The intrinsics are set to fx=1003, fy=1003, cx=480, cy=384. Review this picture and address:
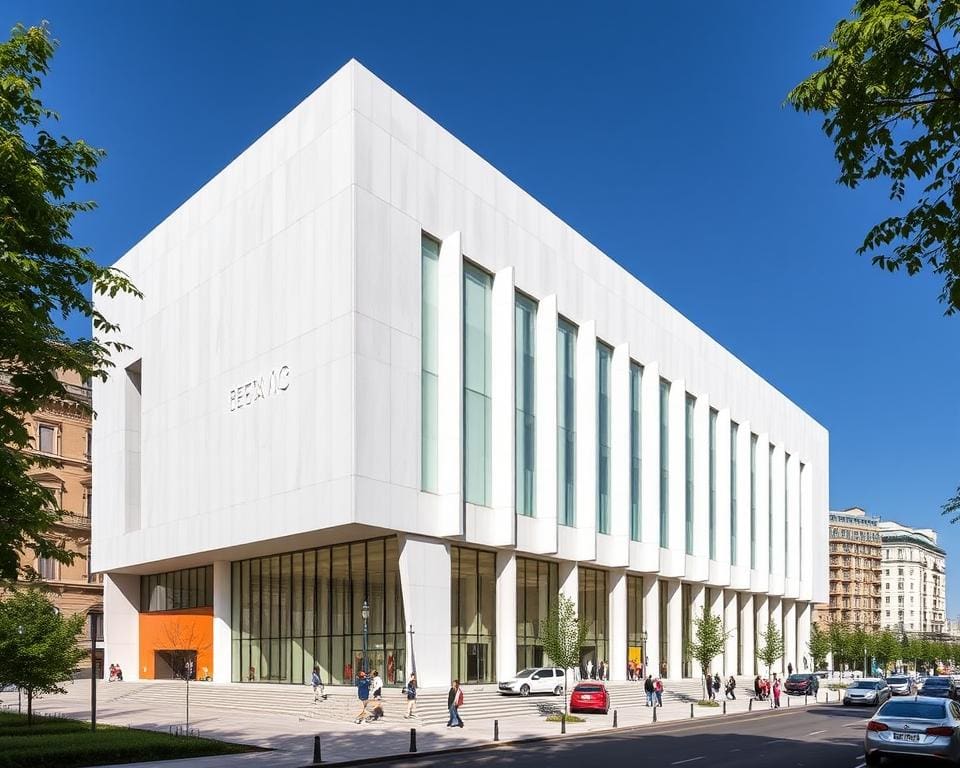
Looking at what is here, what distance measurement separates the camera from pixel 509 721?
40688 millimetres

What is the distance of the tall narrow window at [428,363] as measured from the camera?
44938 mm

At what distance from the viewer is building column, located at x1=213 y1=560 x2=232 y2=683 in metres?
55.1

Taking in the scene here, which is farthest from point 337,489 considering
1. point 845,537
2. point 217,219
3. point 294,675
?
point 845,537

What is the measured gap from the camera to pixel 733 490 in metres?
79.2

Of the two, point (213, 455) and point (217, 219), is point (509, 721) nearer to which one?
point (213, 455)

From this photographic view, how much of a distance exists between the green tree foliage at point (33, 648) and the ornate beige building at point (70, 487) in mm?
38587

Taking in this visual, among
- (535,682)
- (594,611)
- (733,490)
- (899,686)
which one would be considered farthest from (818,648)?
(535,682)

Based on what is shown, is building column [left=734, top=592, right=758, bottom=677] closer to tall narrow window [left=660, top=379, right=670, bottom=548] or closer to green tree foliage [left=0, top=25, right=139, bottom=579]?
tall narrow window [left=660, top=379, right=670, bottom=548]

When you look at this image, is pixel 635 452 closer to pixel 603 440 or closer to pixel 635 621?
pixel 603 440

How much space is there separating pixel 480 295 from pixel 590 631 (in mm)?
22603

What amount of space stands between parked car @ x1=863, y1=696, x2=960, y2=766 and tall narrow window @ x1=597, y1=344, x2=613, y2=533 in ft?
117

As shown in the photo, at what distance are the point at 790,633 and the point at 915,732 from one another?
75.0 m

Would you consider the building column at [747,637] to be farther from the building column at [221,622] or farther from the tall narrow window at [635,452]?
the building column at [221,622]

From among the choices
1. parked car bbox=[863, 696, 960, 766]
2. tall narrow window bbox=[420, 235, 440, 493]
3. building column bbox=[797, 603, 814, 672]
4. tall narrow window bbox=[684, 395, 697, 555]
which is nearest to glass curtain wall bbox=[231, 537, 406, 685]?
tall narrow window bbox=[420, 235, 440, 493]
